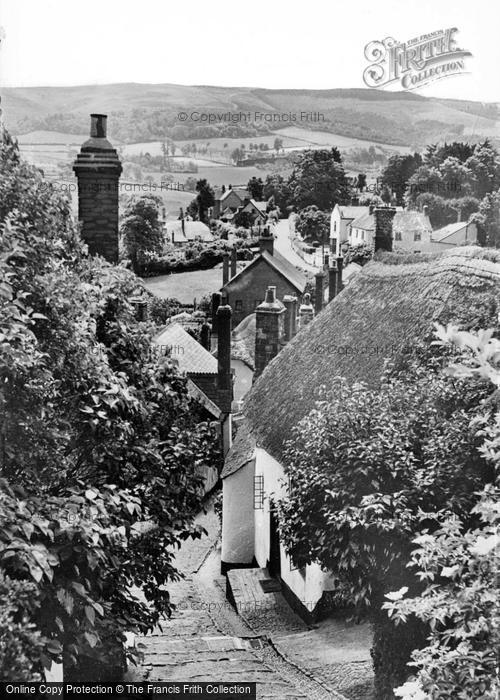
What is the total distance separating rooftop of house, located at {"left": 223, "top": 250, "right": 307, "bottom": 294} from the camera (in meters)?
26.9

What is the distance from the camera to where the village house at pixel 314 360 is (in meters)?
12.5

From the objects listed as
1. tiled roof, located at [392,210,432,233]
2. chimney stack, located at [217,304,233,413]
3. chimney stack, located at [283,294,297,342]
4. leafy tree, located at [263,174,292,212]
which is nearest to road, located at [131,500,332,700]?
chimney stack, located at [217,304,233,413]

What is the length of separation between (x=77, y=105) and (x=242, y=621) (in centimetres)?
1156

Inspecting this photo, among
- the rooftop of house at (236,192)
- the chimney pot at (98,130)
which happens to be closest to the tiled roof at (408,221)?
the rooftop of house at (236,192)

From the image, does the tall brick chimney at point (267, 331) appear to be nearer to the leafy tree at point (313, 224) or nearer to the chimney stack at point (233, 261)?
the leafy tree at point (313, 224)

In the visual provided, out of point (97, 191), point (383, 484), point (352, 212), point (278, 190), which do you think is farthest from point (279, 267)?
point (383, 484)

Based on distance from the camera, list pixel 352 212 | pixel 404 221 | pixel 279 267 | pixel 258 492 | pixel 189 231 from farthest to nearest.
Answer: pixel 279 267 < pixel 189 231 < pixel 404 221 < pixel 352 212 < pixel 258 492

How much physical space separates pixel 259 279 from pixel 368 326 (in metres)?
13.6

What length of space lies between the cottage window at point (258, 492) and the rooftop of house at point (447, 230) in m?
7.71

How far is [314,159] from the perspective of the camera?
20.9m

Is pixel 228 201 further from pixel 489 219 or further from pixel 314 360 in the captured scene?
pixel 314 360

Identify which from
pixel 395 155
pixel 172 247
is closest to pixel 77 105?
pixel 172 247

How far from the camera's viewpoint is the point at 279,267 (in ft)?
90.0

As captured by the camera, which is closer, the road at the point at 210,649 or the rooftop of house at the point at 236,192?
the road at the point at 210,649
